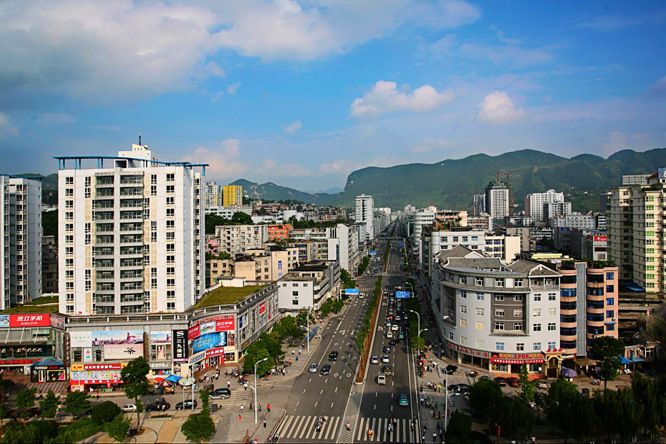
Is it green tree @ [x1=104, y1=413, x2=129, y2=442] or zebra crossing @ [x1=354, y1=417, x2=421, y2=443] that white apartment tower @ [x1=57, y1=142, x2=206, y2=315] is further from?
zebra crossing @ [x1=354, y1=417, x2=421, y2=443]

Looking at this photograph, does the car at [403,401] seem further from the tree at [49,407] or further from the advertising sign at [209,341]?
the tree at [49,407]

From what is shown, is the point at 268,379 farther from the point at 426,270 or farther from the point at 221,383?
the point at 426,270

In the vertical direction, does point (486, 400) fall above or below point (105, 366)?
above

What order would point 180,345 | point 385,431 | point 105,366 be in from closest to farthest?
point 385,431 → point 105,366 → point 180,345

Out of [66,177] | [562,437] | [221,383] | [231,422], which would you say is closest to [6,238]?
[66,177]

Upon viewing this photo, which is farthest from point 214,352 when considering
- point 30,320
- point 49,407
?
point 30,320

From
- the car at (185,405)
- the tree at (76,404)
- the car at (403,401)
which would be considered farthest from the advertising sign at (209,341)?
the car at (403,401)

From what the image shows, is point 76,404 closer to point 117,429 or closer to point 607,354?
point 117,429
